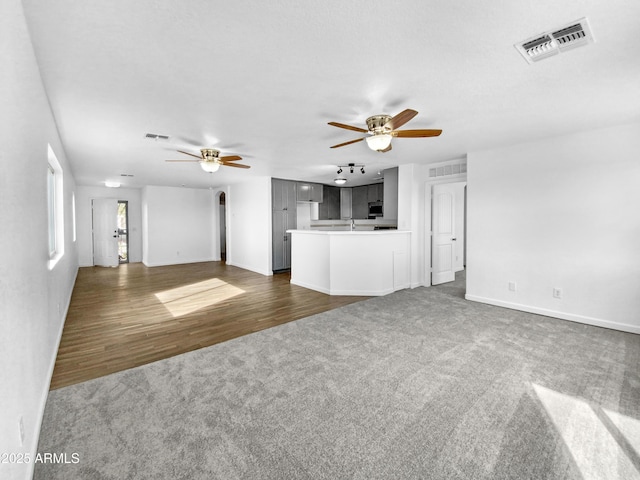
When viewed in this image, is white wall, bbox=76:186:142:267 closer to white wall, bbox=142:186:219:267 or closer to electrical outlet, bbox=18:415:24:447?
white wall, bbox=142:186:219:267

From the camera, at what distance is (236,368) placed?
103 inches

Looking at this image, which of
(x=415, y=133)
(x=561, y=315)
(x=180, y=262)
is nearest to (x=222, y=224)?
(x=180, y=262)

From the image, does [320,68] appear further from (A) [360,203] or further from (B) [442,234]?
(A) [360,203]

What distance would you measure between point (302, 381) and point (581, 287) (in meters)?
3.93

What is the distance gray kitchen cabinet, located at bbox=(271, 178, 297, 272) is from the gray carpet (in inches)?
175

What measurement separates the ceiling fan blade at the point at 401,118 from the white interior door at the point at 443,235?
135 inches

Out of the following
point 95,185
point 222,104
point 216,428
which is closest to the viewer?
point 216,428

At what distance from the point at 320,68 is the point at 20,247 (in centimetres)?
221

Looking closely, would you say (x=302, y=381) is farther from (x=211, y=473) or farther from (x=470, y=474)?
(x=470, y=474)

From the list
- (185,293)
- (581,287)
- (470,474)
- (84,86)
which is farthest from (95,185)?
(581,287)

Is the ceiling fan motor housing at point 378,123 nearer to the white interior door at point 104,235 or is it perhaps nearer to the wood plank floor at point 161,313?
the wood plank floor at point 161,313

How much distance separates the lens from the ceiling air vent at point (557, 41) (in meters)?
1.75

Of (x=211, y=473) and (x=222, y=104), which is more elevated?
(x=222, y=104)

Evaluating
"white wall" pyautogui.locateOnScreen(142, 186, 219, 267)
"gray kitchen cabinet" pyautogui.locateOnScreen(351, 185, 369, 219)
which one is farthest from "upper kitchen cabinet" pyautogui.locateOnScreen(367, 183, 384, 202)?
"white wall" pyautogui.locateOnScreen(142, 186, 219, 267)
